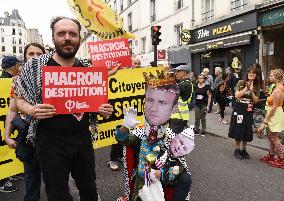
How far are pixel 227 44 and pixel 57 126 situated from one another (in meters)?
13.9

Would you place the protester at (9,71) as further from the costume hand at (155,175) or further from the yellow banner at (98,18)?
the costume hand at (155,175)

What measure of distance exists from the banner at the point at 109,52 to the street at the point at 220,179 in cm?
182

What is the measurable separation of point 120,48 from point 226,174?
8.97 ft

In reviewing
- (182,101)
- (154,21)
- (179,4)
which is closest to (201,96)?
(182,101)

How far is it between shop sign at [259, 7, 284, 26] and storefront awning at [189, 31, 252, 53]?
75cm

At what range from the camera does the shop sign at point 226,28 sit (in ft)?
45.7

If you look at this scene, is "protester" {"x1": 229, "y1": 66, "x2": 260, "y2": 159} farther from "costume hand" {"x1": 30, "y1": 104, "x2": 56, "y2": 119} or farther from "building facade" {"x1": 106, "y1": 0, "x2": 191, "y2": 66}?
"building facade" {"x1": 106, "y1": 0, "x2": 191, "y2": 66}

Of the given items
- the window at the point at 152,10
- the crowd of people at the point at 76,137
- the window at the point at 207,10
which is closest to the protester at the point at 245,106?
the crowd of people at the point at 76,137

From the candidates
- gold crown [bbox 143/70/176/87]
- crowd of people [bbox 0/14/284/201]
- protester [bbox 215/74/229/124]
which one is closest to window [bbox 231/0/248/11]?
protester [bbox 215/74/229/124]

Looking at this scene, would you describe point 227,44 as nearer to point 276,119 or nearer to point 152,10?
point 276,119

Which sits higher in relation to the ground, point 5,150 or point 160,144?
point 160,144

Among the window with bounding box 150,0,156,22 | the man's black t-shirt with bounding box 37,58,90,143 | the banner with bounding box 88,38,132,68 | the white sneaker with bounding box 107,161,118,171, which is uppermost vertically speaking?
the window with bounding box 150,0,156,22

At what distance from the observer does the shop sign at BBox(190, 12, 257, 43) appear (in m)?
13.9

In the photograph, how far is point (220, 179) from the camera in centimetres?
509
